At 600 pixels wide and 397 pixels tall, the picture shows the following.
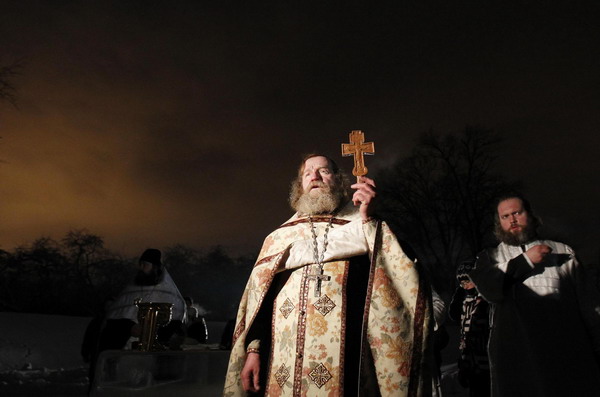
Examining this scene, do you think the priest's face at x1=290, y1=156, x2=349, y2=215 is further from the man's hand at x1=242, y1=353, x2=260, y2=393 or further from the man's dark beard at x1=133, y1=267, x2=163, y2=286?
the man's dark beard at x1=133, y1=267, x2=163, y2=286

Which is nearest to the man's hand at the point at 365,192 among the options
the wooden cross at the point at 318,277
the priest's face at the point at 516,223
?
the wooden cross at the point at 318,277

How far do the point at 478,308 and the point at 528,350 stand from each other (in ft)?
2.07

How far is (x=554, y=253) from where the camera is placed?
3.55 m

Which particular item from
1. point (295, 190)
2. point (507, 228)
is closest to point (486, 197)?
point (507, 228)

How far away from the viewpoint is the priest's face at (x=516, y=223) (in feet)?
12.3

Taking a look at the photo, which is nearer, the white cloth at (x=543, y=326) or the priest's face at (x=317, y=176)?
the priest's face at (x=317, y=176)

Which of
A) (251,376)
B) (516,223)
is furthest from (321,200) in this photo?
(516,223)

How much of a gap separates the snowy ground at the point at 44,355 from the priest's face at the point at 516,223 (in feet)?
17.7

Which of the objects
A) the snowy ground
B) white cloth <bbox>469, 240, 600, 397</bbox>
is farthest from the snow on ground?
white cloth <bbox>469, 240, 600, 397</bbox>

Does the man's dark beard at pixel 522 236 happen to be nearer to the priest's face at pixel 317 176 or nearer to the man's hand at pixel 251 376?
the priest's face at pixel 317 176

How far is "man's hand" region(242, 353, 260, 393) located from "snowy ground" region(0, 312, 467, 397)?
685cm

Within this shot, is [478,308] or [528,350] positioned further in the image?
[478,308]

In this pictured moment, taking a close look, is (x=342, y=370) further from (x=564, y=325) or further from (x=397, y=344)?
(x=564, y=325)

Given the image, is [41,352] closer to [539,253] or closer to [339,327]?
[339,327]
